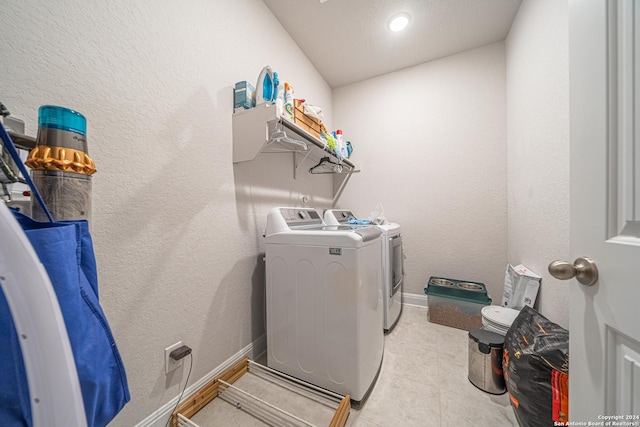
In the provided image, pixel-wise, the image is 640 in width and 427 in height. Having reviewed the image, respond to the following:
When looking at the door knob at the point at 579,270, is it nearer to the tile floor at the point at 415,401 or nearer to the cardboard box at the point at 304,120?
the tile floor at the point at 415,401

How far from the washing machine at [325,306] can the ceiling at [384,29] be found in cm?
177

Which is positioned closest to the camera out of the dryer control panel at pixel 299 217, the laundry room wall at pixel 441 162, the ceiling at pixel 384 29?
the dryer control panel at pixel 299 217

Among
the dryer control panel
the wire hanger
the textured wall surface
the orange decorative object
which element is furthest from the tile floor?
the wire hanger

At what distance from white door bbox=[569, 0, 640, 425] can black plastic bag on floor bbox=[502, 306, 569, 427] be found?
0.31m

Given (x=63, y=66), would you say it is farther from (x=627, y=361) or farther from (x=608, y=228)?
(x=627, y=361)

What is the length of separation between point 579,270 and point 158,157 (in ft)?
5.20

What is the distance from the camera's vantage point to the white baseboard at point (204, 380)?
990mm

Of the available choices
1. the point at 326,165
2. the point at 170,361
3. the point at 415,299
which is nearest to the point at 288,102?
the point at 326,165

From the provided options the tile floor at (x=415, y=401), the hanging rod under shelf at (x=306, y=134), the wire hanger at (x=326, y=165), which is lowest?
the tile floor at (x=415, y=401)

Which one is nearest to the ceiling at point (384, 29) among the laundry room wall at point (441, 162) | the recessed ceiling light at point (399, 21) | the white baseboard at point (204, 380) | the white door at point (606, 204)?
the recessed ceiling light at point (399, 21)

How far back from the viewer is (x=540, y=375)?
91 centimetres

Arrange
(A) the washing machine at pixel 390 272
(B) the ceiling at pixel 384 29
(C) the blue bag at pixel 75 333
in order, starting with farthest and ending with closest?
(A) the washing machine at pixel 390 272
(B) the ceiling at pixel 384 29
(C) the blue bag at pixel 75 333

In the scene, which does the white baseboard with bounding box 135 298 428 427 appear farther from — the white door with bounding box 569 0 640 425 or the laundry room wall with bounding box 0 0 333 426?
the white door with bounding box 569 0 640 425

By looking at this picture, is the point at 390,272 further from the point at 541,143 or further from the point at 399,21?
the point at 399,21
